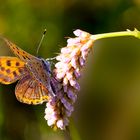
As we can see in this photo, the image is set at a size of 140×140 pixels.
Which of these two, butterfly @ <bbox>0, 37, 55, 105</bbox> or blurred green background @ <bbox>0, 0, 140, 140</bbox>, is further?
blurred green background @ <bbox>0, 0, 140, 140</bbox>

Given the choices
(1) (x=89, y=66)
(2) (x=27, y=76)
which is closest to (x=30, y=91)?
(2) (x=27, y=76)

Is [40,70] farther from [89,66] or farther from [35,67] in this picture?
[89,66]

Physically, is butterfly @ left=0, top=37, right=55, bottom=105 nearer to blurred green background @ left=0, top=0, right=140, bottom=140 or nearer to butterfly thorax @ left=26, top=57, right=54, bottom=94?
butterfly thorax @ left=26, top=57, right=54, bottom=94

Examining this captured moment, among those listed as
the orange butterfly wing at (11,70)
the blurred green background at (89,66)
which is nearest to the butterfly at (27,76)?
the orange butterfly wing at (11,70)

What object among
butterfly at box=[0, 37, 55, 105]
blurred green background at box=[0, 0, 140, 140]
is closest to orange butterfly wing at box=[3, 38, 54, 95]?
butterfly at box=[0, 37, 55, 105]

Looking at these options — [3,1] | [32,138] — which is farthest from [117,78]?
[3,1]

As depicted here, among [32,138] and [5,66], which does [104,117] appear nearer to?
[32,138]
